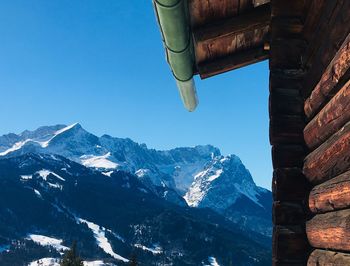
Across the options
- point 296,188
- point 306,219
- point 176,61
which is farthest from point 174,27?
point 306,219

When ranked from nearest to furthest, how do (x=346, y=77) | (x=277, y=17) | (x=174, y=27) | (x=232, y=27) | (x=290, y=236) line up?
(x=346, y=77) < (x=174, y=27) < (x=290, y=236) < (x=277, y=17) < (x=232, y=27)

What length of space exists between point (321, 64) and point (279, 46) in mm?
686

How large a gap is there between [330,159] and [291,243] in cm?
127

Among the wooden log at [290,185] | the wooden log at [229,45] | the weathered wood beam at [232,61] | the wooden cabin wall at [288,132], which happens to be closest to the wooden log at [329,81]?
the wooden cabin wall at [288,132]

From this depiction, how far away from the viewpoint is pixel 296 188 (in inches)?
206

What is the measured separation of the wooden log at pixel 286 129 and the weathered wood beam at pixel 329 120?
0.14 meters

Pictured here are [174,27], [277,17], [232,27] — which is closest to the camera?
[174,27]

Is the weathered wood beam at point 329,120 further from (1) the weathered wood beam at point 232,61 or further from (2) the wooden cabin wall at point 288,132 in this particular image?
(1) the weathered wood beam at point 232,61

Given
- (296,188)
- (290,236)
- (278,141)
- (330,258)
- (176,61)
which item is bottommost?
(330,258)

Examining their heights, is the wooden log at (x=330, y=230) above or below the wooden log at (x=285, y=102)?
below

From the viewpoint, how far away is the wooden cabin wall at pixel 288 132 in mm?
5160

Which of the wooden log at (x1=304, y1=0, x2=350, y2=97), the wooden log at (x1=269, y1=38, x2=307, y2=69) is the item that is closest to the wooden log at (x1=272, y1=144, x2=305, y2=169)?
the wooden log at (x1=304, y1=0, x2=350, y2=97)

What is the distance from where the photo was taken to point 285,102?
17.9ft

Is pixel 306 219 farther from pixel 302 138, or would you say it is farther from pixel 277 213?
pixel 302 138
